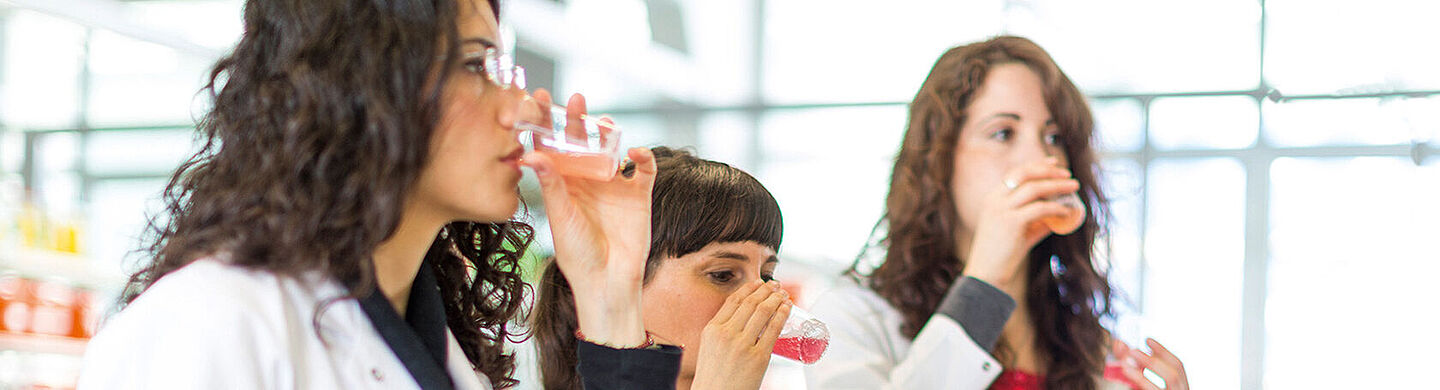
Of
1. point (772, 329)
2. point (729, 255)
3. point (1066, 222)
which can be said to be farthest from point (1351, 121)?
point (772, 329)

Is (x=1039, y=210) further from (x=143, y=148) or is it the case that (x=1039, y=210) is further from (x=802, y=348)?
(x=143, y=148)

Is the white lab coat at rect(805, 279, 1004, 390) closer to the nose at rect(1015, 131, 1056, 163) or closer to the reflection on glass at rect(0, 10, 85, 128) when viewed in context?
the nose at rect(1015, 131, 1056, 163)

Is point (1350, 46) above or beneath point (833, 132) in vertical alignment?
above

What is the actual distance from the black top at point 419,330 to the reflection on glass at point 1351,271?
4201mm

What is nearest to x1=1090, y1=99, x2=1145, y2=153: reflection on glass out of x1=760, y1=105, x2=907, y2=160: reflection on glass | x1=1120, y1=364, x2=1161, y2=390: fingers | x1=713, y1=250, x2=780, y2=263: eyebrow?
x1=760, y1=105, x2=907, y2=160: reflection on glass

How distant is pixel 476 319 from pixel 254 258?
1.44 ft

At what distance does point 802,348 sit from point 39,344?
7.16 ft

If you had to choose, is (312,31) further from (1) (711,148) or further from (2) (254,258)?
(1) (711,148)

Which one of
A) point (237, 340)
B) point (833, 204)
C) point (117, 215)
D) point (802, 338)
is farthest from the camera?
point (833, 204)

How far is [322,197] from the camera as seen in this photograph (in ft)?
3.59

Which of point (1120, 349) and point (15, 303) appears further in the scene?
point (15, 303)

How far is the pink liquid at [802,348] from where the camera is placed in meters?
1.66

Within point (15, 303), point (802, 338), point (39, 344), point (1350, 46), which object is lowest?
point (39, 344)

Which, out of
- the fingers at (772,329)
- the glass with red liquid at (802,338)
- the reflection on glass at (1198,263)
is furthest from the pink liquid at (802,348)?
the reflection on glass at (1198,263)
